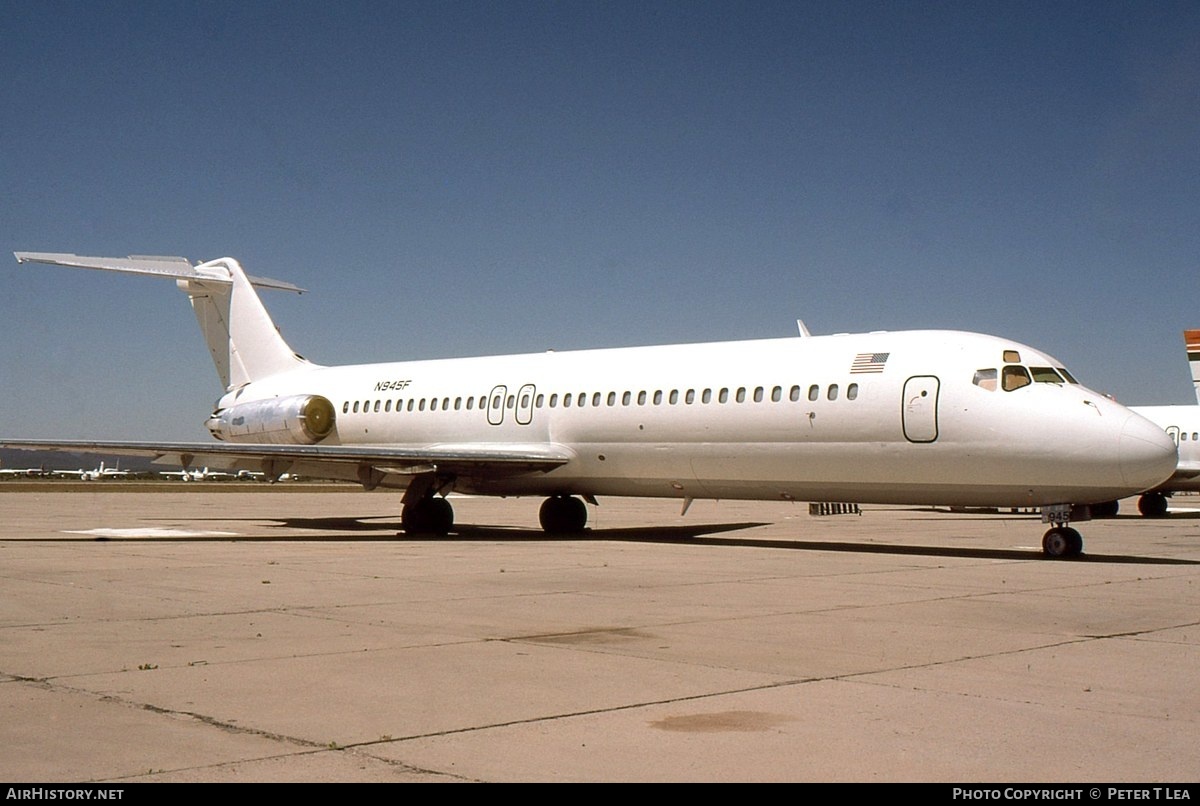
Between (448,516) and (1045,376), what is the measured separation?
10691 millimetres

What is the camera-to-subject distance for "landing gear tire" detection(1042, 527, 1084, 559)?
51.8 feet

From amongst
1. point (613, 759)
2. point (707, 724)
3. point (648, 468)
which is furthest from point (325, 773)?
point (648, 468)

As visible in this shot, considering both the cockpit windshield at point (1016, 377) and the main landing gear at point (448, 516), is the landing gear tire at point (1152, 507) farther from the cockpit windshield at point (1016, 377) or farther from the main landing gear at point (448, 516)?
the cockpit windshield at point (1016, 377)

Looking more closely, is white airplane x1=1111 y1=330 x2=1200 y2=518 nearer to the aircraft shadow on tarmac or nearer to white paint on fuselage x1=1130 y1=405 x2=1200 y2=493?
white paint on fuselage x1=1130 y1=405 x2=1200 y2=493

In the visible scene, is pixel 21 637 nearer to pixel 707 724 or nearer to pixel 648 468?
pixel 707 724

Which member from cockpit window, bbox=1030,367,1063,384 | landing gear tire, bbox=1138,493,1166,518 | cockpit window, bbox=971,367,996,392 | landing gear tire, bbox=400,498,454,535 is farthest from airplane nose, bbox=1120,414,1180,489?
landing gear tire, bbox=1138,493,1166,518

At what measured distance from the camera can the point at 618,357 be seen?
20.9 metres

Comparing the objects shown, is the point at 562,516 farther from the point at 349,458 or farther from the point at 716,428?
the point at 716,428

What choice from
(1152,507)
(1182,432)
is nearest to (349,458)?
(1152,507)

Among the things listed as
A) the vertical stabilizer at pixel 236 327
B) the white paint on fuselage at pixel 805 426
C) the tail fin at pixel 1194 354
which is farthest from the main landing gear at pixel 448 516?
the tail fin at pixel 1194 354

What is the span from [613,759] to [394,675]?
89.9 inches

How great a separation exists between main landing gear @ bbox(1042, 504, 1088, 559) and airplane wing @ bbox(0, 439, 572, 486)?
8.12 meters

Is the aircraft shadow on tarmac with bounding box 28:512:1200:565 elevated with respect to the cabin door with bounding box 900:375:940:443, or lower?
lower

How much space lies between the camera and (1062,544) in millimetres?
15781
